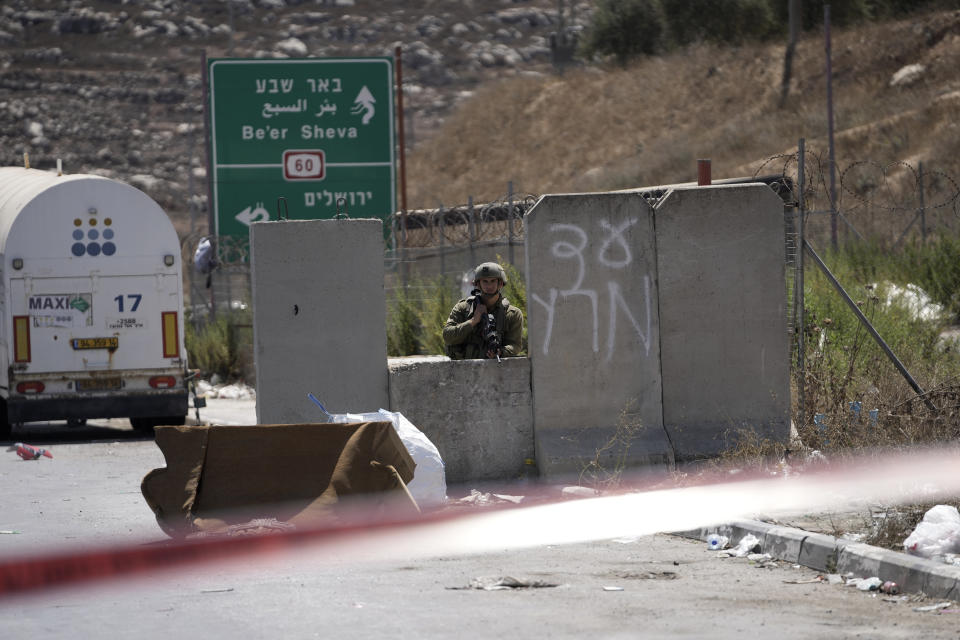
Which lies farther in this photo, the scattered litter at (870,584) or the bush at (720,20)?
the bush at (720,20)

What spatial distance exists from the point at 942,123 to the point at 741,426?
991 inches

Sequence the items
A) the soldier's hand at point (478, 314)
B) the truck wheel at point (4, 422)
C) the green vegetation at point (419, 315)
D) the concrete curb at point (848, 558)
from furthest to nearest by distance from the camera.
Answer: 1. the green vegetation at point (419, 315)
2. the truck wheel at point (4, 422)
3. the soldier's hand at point (478, 314)
4. the concrete curb at point (848, 558)

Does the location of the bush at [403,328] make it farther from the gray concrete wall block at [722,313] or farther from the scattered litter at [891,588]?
the scattered litter at [891,588]

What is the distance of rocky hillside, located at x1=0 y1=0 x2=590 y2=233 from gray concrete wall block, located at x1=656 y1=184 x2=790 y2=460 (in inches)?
2303

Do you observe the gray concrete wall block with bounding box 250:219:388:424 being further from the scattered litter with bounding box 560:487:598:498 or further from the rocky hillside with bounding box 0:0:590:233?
the rocky hillside with bounding box 0:0:590:233

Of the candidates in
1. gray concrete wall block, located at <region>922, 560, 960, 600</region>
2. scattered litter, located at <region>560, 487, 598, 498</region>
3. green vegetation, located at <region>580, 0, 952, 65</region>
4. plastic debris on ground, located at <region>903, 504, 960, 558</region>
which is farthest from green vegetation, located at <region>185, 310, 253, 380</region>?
green vegetation, located at <region>580, 0, 952, 65</region>

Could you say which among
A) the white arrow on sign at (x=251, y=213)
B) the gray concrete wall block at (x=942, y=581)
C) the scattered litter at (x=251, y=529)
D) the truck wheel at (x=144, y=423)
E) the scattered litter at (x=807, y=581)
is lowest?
the scattered litter at (x=807, y=581)

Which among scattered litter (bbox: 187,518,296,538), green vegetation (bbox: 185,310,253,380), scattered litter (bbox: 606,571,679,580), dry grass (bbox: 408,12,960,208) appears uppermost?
dry grass (bbox: 408,12,960,208)

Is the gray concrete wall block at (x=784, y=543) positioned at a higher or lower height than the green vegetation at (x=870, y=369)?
lower

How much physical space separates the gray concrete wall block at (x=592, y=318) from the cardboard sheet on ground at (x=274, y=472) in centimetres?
194

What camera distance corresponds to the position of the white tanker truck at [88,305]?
16328 mm

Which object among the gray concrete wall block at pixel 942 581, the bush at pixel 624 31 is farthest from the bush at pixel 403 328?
the bush at pixel 624 31

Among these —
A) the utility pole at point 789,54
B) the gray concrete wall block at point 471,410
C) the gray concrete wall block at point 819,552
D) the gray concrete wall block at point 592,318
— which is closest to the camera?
the gray concrete wall block at point 819,552

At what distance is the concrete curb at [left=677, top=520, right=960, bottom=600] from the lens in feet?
21.2
